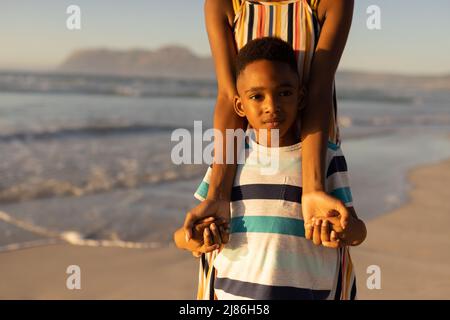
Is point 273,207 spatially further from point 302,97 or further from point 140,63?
point 140,63

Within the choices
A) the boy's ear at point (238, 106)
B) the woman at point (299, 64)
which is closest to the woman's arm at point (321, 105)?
the woman at point (299, 64)

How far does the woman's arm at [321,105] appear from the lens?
1580 millimetres

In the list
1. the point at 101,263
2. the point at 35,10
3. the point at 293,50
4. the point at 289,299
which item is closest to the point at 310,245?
the point at 289,299

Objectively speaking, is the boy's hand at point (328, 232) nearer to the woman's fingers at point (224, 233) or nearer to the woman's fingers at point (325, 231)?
the woman's fingers at point (325, 231)

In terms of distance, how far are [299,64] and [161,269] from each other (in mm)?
2970

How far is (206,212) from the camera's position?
5.34 feet

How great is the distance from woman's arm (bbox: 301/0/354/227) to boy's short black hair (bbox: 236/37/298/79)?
0.08 m

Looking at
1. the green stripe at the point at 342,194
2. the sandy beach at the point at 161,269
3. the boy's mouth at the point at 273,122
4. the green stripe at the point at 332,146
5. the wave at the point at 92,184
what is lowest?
the sandy beach at the point at 161,269

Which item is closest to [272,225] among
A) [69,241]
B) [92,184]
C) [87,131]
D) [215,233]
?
[215,233]

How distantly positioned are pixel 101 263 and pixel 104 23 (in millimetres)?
28414

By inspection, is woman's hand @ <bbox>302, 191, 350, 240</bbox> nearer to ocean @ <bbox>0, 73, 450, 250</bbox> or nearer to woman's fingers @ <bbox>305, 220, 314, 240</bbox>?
woman's fingers @ <bbox>305, 220, 314, 240</bbox>

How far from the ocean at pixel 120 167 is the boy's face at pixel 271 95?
3374 mm

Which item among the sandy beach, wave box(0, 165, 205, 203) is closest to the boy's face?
the sandy beach

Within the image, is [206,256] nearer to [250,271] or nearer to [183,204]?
[250,271]
